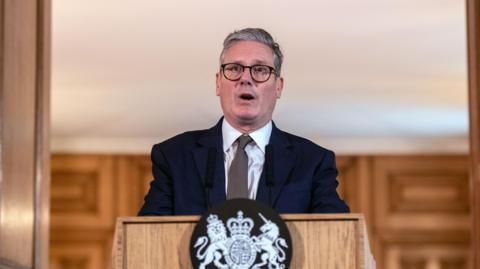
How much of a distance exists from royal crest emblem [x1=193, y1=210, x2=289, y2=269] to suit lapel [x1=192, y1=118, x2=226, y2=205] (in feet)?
0.90

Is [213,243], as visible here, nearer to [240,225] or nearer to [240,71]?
[240,225]

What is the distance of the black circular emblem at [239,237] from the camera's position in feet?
5.29

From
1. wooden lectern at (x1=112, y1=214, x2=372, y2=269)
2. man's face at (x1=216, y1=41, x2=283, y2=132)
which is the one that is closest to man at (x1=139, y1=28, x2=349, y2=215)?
man's face at (x1=216, y1=41, x2=283, y2=132)

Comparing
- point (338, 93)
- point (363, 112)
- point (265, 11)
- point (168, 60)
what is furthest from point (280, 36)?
point (363, 112)

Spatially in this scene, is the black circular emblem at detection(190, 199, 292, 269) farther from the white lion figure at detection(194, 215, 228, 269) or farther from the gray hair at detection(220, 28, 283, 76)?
the gray hair at detection(220, 28, 283, 76)

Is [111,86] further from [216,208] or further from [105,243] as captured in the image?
[216,208]

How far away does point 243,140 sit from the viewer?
1.99 meters

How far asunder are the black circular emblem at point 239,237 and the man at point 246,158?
27cm

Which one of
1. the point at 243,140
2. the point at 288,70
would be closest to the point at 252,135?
the point at 243,140

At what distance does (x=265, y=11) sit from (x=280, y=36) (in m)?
0.36

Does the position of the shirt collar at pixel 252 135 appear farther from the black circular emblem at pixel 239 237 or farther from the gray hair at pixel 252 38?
the black circular emblem at pixel 239 237

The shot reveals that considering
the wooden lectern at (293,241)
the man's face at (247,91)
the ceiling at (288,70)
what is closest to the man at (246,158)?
the man's face at (247,91)

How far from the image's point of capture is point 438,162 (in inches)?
269

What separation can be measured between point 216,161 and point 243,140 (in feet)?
0.29
